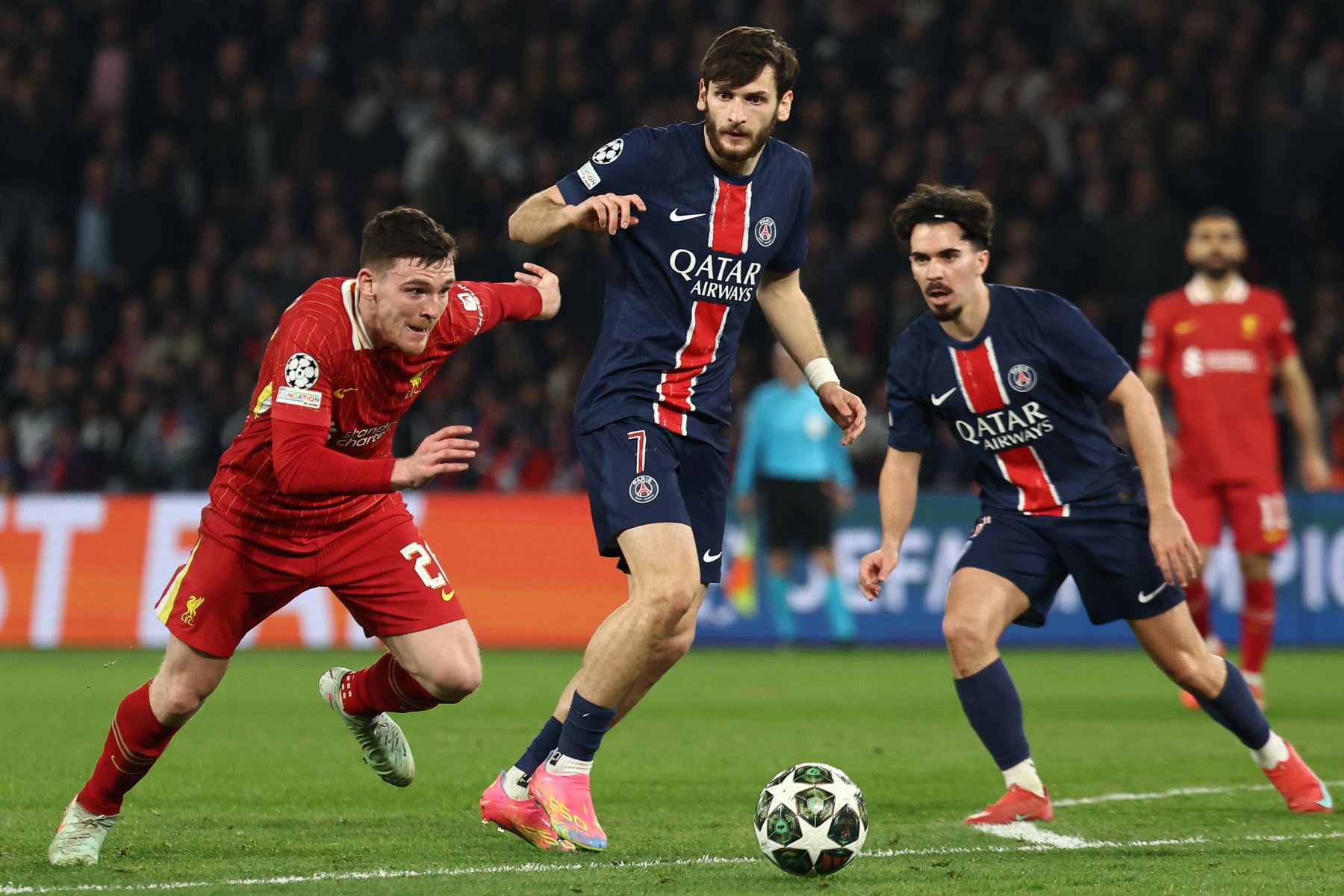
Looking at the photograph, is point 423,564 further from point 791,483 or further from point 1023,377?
point 791,483

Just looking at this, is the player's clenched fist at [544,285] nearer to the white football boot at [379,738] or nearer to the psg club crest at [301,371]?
the psg club crest at [301,371]

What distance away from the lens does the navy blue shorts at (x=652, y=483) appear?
17.0 ft

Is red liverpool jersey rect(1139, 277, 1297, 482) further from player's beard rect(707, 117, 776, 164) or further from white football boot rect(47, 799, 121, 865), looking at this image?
white football boot rect(47, 799, 121, 865)

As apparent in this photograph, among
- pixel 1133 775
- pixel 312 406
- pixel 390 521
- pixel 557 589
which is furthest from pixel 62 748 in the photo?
pixel 557 589

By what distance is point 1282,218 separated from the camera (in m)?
14.4

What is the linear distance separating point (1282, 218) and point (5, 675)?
33.7 feet

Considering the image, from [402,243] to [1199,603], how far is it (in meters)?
5.45

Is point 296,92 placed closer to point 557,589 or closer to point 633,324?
point 557,589

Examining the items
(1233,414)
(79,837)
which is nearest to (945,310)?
(79,837)

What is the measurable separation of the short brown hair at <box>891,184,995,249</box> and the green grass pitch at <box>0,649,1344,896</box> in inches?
75.9

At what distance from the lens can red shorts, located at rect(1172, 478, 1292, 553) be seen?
8883mm

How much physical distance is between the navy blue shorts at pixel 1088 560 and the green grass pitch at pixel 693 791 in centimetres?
71

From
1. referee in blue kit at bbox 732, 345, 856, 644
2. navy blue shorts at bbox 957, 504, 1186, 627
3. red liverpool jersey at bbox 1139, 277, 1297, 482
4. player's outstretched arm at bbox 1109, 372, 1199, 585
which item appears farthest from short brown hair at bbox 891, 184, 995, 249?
referee in blue kit at bbox 732, 345, 856, 644

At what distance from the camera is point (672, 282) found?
540 centimetres
